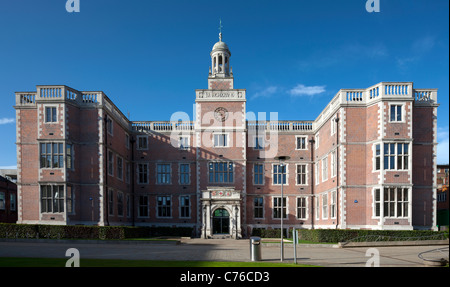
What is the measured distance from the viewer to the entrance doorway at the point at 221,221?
37.1 metres

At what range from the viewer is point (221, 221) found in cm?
3712

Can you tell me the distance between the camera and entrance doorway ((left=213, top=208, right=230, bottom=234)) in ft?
122

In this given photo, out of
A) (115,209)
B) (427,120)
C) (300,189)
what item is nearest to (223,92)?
(300,189)

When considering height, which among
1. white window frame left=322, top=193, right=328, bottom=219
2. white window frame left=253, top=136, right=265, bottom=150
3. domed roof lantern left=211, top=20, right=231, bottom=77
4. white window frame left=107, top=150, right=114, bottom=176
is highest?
domed roof lantern left=211, top=20, right=231, bottom=77

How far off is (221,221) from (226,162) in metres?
6.46

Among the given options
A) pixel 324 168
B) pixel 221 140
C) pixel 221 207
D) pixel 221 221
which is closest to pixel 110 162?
pixel 221 140

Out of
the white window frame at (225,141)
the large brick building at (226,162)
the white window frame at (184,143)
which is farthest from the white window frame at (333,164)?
the white window frame at (184,143)

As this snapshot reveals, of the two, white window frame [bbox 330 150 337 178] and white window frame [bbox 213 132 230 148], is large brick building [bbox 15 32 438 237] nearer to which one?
white window frame [bbox 213 132 230 148]

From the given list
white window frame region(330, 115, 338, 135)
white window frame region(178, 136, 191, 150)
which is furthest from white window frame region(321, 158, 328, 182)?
white window frame region(178, 136, 191, 150)

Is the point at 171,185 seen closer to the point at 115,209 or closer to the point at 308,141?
the point at 115,209

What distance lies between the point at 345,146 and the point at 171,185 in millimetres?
20299

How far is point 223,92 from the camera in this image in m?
38.6

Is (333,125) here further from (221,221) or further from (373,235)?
(221,221)

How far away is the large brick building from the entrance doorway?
0.11m
